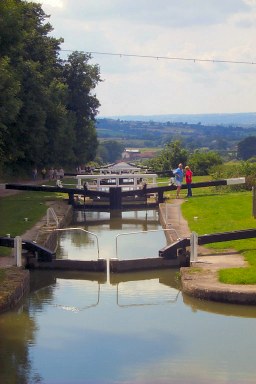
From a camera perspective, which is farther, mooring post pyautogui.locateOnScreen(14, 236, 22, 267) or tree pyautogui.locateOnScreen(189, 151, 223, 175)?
tree pyautogui.locateOnScreen(189, 151, 223, 175)

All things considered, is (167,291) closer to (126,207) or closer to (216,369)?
(216,369)

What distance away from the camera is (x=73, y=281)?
61.3 feet

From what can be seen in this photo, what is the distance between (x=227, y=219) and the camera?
2517 cm

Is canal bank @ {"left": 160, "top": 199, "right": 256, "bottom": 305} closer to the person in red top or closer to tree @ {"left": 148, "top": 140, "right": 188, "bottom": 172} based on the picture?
the person in red top

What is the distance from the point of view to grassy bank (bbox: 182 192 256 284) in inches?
650

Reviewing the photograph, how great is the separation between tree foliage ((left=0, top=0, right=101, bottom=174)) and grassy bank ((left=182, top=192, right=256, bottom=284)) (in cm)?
733

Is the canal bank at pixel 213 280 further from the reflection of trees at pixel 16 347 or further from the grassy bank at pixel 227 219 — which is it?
the reflection of trees at pixel 16 347

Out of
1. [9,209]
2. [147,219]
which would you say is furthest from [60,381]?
[147,219]

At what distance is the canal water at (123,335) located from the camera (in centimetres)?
1170

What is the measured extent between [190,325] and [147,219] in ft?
58.7

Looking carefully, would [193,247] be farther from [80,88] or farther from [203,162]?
[80,88]

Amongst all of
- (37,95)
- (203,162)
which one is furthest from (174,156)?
(37,95)

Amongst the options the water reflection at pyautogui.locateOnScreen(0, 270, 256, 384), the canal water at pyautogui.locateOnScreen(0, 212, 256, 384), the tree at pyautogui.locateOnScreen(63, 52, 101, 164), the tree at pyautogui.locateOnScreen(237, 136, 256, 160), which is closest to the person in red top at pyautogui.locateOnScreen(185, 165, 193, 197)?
the canal water at pyautogui.locateOnScreen(0, 212, 256, 384)

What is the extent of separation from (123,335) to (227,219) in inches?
470
